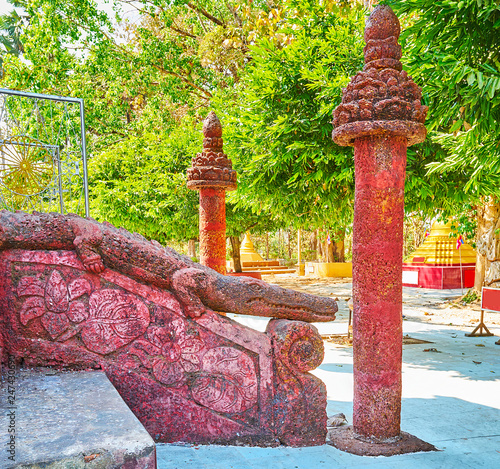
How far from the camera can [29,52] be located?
14.2 metres

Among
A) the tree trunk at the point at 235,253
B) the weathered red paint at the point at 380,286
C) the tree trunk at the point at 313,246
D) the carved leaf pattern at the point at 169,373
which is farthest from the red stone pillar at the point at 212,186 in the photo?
the tree trunk at the point at 313,246

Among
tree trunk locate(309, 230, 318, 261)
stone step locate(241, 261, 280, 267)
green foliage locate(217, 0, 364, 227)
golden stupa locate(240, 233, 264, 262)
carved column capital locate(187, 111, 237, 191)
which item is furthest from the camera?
tree trunk locate(309, 230, 318, 261)

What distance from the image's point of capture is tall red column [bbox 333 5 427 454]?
12.0 feet

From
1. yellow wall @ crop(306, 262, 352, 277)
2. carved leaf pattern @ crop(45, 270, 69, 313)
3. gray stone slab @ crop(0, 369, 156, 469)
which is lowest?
yellow wall @ crop(306, 262, 352, 277)

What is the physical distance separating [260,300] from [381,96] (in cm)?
185

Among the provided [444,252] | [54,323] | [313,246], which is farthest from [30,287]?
[313,246]

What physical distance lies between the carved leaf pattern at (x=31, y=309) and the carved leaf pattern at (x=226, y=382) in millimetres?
1182

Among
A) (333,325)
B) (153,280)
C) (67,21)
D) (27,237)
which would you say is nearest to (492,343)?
(333,325)

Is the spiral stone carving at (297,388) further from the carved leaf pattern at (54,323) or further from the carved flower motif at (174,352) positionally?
the carved leaf pattern at (54,323)

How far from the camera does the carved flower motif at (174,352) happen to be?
11.1 feet

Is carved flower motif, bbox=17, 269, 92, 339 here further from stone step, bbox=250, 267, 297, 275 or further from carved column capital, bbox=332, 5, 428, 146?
stone step, bbox=250, 267, 297, 275

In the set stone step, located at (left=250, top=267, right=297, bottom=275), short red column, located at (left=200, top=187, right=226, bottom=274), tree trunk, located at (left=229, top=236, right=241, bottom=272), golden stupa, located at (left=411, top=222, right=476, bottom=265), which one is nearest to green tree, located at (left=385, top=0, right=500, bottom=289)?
short red column, located at (left=200, top=187, right=226, bottom=274)

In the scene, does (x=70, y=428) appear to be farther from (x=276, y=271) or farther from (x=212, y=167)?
(x=276, y=271)

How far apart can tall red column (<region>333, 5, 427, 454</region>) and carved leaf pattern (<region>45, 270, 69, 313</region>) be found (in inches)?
86.6
